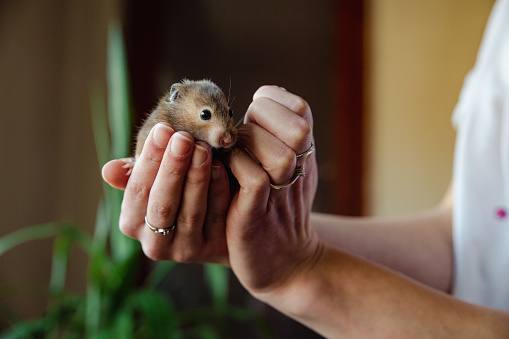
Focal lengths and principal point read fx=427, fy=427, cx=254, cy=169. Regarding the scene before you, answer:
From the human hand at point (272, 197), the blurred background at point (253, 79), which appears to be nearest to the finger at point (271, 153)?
the human hand at point (272, 197)

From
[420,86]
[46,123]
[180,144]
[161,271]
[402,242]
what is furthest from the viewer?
[420,86]

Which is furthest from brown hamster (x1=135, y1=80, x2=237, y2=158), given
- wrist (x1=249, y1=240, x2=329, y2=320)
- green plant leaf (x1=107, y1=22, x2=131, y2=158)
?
green plant leaf (x1=107, y1=22, x2=131, y2=158)

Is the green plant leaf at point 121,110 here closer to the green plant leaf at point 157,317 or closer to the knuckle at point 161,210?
the green plant leaf at point 157,317

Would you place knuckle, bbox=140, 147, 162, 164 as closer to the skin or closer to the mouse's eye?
the skin

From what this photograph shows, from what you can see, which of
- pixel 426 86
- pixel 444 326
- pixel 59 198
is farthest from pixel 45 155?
pixel 426 86

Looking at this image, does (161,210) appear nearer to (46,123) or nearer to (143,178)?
(143,178)

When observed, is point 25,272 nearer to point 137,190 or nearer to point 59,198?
point 59,198

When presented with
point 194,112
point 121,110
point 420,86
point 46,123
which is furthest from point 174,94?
point 420,86
